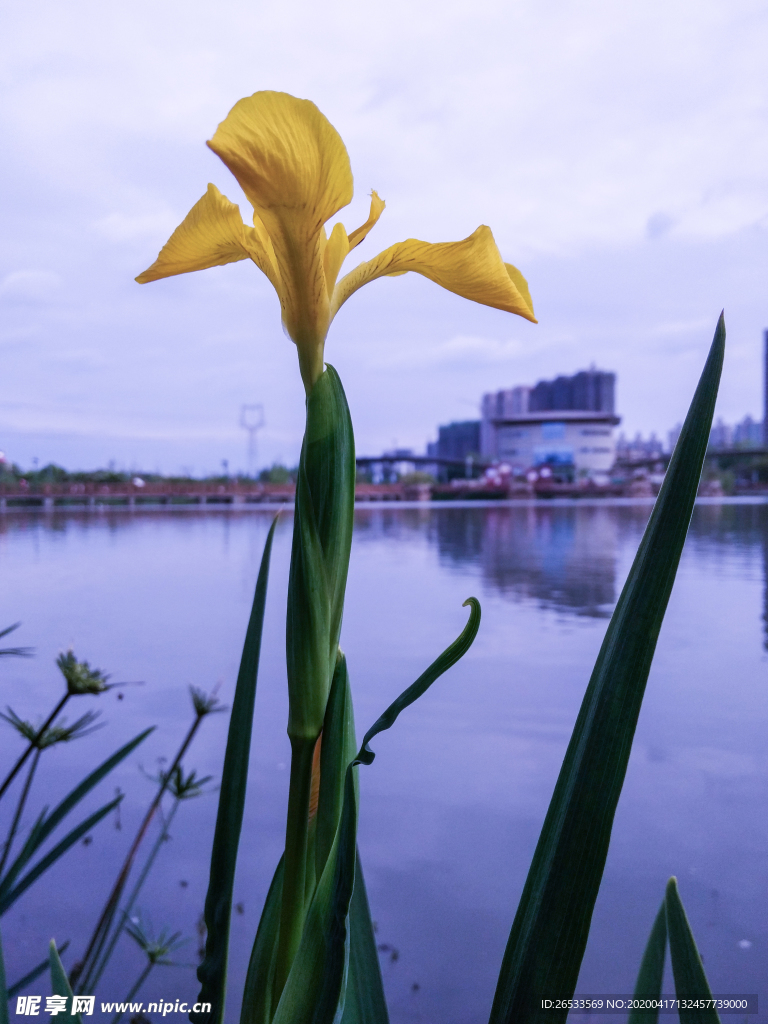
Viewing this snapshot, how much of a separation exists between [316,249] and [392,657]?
63.3 inches

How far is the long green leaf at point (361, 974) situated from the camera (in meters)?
0.29

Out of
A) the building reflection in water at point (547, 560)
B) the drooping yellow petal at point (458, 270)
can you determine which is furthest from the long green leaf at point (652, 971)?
the building reflection in water at point (547, 560)

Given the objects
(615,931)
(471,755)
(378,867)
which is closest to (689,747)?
(471,755)

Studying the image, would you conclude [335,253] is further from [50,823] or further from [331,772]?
[50,823]

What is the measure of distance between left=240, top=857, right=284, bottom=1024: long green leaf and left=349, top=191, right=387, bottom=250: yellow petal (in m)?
0.25

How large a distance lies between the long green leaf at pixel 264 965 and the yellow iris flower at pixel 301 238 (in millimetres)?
200

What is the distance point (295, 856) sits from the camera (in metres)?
0.22

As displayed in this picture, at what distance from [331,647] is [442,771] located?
1015 mm

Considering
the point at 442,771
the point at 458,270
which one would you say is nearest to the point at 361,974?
the point at 458,270

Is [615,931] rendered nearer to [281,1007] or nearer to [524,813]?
[524,813]

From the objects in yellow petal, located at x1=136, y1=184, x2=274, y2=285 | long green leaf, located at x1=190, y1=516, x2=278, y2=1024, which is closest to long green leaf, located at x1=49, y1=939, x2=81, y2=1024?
long green leaf, located at x1=190, y1=516, x2=278, y2=1024

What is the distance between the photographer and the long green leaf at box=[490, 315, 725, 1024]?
0.19m

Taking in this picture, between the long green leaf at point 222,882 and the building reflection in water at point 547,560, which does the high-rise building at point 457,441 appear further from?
the long green leaf at point 222,882

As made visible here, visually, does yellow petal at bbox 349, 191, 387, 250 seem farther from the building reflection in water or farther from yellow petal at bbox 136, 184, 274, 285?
the building reflection in water
